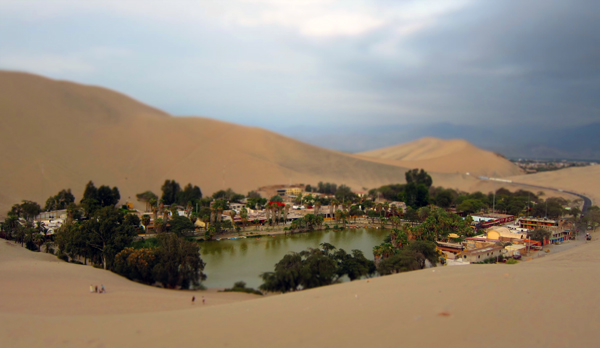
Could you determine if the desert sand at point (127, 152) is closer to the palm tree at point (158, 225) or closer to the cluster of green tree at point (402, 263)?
the palm tree at point (158, 225)

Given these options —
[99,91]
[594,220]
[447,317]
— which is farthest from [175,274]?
[99,91]

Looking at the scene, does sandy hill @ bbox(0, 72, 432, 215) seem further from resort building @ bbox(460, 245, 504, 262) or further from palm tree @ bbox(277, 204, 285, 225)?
resort building @ bbox(460, 245, 504, 262)

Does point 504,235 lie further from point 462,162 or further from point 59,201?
point 462,162

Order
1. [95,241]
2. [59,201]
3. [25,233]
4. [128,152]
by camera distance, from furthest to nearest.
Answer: [128,152]
[59,201]
[25,233]
[95,241]

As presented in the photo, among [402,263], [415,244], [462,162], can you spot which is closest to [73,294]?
[402,263]

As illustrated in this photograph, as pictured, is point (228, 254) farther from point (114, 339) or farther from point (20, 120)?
point (20, 120)

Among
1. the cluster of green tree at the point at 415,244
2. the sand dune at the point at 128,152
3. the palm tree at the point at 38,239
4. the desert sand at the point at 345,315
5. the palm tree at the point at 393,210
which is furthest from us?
the sand dune at the point at 128,152

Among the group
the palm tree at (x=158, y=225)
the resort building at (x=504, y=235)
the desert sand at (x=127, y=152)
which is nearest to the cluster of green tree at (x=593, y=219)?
the resort building at (x=504, y=235)
